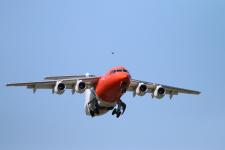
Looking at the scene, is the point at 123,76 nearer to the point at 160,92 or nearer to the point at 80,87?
the point at 80,87

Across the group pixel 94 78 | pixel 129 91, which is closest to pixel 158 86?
pixel 129 91

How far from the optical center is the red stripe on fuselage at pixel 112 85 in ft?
138

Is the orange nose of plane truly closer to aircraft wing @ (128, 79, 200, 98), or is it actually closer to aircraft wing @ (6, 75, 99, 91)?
aircraft wing @ (6, 75, 99, 91)

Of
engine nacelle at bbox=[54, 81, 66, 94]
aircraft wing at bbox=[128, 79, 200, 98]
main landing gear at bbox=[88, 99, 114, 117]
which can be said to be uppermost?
engine nacelle at bbox=[54, 81, 66, 94]

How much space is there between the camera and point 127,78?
4206cm

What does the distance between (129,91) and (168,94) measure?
387 cm

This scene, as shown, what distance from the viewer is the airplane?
4273cm

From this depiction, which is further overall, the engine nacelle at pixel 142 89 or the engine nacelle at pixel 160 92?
the engine nacelle at pixel 160 92

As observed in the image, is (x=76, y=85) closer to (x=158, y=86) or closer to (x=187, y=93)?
(x=158, y=86)

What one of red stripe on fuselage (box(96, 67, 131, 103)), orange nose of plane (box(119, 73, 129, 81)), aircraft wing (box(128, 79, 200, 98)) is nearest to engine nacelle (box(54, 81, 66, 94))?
red stripe on fuselage (box(96, 67, 131, 103))

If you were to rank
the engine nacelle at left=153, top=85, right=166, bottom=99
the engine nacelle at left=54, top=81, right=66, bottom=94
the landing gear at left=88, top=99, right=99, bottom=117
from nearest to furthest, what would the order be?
the engine nacelle at left=54, top=81, right=66, bottom=94 < the landing gear at left=88, top=99, right=99, bottom=117 < the engine nacelle at left=153, top=85, right=166, bottom=99

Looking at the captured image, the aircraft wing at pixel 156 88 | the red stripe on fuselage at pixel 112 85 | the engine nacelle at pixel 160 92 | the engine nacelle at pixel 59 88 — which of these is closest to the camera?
the red stripe on fuselage at pixel 112 85

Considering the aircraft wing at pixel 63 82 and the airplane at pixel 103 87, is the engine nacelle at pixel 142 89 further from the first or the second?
the aircraft wing at pixel 63 82

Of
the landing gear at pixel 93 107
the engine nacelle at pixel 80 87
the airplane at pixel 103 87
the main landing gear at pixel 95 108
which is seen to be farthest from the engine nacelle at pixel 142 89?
the engine nacelle at pixel 80 87
